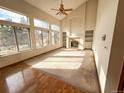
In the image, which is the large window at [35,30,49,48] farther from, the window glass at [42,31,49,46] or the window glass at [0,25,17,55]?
the window glass at [0,25,17,55]

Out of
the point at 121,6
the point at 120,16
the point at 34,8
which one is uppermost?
the point at 34,8

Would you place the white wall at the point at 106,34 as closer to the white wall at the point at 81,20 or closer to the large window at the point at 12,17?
the large window at the point at 12,17

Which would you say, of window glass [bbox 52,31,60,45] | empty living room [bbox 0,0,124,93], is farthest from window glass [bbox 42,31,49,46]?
window glass [bbox 52,31,60,45]

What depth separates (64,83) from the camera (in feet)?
7.55

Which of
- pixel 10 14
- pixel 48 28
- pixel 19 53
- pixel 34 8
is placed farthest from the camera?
pixel 48 28

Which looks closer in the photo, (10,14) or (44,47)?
(10,14)

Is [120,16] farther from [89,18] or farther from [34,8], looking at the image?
[89,18]

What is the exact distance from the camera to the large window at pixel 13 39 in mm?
3445

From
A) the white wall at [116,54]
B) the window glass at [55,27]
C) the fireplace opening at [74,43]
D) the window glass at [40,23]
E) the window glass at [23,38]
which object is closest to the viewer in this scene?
the white wall at [116,54]

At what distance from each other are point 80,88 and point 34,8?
5146mm

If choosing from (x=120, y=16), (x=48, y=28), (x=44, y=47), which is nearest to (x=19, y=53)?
(x=44, y=47)

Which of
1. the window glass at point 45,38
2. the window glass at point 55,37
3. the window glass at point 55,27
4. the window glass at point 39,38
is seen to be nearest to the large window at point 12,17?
the window glass at point 39,38

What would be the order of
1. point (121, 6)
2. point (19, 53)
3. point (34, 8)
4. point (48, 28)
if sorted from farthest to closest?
point (48, 28)
point (34, 8)
point (19, 53)
point (121, 6)

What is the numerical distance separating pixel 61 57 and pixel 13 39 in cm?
290
